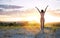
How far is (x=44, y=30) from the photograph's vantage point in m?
1.86

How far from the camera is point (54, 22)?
1.88 metres

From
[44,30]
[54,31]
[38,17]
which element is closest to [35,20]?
[38,17]

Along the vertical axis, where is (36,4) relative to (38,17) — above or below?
above

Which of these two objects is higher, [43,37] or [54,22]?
[54,22]

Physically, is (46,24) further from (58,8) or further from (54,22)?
(58,8)

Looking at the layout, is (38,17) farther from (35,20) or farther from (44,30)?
(44,30)

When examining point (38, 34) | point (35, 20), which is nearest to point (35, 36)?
point (38, 34)

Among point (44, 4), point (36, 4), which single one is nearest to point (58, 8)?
point (44, 4)

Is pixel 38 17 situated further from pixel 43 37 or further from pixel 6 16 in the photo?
pixel 6 16

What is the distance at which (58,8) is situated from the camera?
189 centimetres

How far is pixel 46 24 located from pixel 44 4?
295 millimetres

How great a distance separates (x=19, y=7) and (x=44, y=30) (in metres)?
0.50

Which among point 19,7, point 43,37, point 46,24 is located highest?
point 19,7

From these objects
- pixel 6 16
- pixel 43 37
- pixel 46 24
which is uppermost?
pixel 6 16
